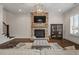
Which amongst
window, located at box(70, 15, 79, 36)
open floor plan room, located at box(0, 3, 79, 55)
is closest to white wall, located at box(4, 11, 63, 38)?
open floor plan room, located at box(0, 3, 79, 55)

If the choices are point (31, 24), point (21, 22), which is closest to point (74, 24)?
point (31, 24)

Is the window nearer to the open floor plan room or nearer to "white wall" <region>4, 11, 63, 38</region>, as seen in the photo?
the open floor plan room

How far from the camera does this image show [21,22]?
334 centimetres

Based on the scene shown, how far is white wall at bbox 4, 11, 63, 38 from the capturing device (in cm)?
307

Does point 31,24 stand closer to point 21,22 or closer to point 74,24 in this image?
point 21,22

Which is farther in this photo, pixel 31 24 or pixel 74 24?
pixel 31 24

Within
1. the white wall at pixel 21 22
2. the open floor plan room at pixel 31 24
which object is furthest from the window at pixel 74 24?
the white wall at pixel 21 22

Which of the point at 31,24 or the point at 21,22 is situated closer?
the point at 21,22

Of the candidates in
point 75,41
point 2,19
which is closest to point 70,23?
point 75,41

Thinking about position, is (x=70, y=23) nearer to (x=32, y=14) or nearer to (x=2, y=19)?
(x=32, y=14)

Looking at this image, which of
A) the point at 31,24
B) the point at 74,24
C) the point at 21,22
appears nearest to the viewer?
the point at 74,24

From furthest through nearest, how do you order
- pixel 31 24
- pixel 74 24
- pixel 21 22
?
pixel 31 24 → pixel 21 22 → pixel 74 24
